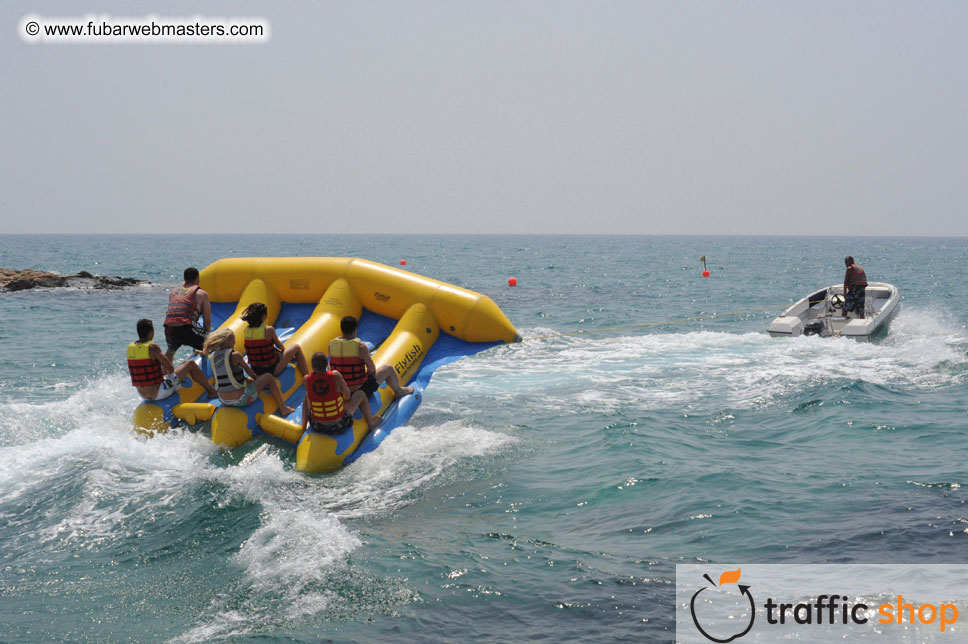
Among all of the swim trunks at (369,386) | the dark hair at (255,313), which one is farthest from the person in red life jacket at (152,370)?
the swim trunks at (369,386)

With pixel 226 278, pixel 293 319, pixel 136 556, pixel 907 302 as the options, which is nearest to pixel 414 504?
pixel 136 556

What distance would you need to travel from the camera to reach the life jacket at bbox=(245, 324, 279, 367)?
22.6ft

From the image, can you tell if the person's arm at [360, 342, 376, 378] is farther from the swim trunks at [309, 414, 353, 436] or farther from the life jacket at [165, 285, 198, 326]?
the life jacket at [165, 285, 198, 326]

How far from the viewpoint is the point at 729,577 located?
187 inches

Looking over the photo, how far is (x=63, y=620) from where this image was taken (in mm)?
4230

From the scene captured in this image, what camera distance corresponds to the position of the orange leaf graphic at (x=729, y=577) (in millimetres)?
4695

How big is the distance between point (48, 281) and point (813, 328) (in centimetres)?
2280

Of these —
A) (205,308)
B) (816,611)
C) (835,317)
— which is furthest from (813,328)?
(205,308)

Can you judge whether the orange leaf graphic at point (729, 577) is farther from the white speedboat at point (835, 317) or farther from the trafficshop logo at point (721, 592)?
the white speedboat at point (835, 317)

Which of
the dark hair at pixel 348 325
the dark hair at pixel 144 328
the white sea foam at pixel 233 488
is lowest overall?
the white sea foam at pixel 233 488

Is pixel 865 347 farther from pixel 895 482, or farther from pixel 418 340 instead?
pixel 418 340

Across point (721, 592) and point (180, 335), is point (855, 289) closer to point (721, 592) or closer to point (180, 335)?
point (721, 592)

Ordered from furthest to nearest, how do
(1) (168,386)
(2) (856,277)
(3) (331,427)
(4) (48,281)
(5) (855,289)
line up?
(4) (48,281) < (5) (855,289) < (2) (856,277) < (1) (168,386) < (3) (331,427)

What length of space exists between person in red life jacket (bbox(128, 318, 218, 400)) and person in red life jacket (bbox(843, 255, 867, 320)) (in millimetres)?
10325
